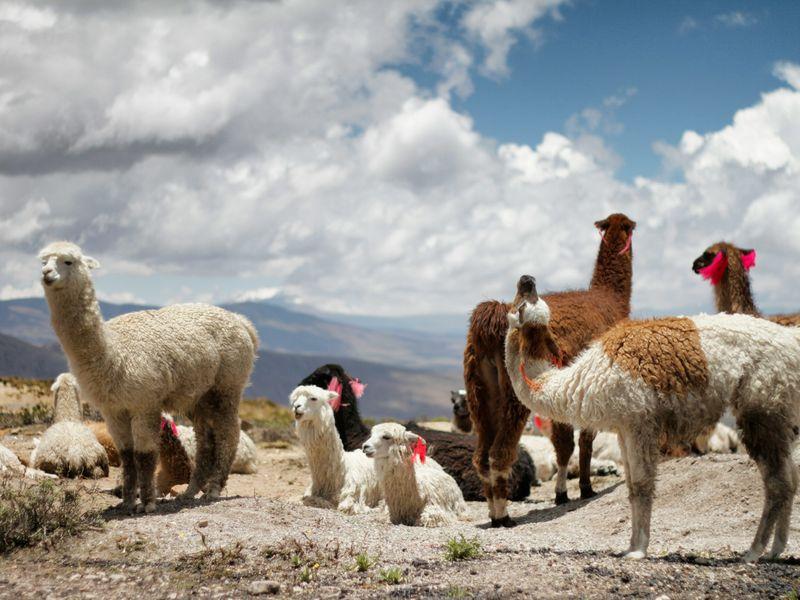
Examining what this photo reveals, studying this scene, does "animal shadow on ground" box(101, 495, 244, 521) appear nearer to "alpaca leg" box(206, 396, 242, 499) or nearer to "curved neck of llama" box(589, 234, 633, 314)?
"alpaca leg" box(206, 396, 242, 499)

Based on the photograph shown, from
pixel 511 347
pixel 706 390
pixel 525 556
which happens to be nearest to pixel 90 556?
pixel 525 556

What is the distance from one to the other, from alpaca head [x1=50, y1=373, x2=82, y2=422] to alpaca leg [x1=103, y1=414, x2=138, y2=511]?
5.58m

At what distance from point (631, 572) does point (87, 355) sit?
5644mm

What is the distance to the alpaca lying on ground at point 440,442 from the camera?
12.6m

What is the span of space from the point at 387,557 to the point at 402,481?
127 inches

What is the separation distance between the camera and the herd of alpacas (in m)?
6.82

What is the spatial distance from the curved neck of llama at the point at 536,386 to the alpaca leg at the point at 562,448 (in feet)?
12.0

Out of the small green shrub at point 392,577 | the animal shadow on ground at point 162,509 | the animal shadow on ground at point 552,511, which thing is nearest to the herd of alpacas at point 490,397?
the animal shadow on ground at point 162,509

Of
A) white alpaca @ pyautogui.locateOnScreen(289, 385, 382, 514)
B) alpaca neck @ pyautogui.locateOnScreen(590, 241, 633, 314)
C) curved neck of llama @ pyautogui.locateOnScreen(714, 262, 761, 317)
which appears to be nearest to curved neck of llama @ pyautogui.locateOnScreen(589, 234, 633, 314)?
alpaca neck @ pyautogui.locateOnScreen(590, 241, 633, 314)

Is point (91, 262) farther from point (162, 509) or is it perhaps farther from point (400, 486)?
point (400, 486)

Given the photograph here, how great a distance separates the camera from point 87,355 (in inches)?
332

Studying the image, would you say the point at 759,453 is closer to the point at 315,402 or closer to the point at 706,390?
the point at 706,390

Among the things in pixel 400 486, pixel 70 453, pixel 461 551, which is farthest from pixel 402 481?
pixel 70 453

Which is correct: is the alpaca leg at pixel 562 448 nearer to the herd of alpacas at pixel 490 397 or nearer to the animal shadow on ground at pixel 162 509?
the herd of alpacas at pixel 490 397
